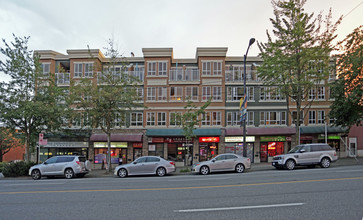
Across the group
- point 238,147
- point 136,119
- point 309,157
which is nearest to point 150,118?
point 136,119

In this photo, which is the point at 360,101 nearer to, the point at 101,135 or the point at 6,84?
the point at 101,135

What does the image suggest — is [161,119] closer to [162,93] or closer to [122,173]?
[162,93]

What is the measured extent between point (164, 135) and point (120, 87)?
380 inches

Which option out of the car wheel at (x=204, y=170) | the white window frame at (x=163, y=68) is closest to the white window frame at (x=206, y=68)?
the white window frame at (x=163, y=68)

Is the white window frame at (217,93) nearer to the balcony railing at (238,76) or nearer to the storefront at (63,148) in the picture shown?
the balcony railing at (238,76)

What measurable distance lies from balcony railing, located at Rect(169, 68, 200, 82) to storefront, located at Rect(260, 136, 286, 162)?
1115cm

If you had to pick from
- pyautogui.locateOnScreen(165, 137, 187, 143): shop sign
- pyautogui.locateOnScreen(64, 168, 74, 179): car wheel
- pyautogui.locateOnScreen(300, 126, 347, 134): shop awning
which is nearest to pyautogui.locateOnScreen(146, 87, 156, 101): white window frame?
pyautogui.locateOnScreen(165, 137, 187, 143): shop sign

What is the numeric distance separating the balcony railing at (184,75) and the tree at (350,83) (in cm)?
1494

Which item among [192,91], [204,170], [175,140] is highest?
[192,91]

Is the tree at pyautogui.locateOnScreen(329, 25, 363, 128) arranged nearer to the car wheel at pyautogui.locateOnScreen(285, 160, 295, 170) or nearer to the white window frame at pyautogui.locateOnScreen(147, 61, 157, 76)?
the car wheel at pyautogui.locateOnScreen(285, 160, 295, 170)

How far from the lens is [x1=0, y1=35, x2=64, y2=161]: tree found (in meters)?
18.5

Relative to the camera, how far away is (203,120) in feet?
91.1

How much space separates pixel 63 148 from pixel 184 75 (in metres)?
17.5

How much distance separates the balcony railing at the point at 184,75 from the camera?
95.8 ft
